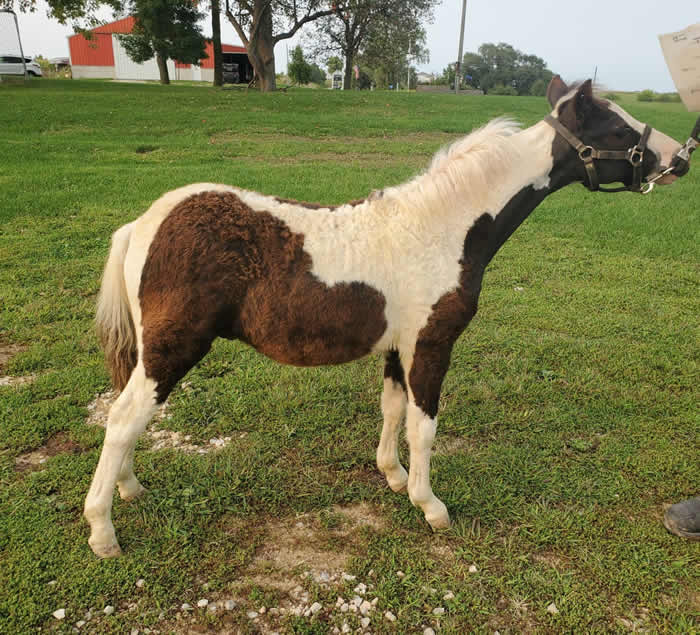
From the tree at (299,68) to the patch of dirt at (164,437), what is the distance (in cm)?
4599

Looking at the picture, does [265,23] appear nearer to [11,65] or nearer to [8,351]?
[11,65]

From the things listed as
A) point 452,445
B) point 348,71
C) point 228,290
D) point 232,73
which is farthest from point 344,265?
point 232,73

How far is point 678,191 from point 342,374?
10107 mm

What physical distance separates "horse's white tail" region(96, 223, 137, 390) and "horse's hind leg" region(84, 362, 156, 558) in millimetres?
260

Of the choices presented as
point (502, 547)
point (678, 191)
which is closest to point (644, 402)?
point (502, 547)

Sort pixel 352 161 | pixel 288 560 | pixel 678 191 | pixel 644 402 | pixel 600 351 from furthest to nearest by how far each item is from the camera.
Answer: pixel 352 161 → pixel 678 191 → pixel 600 351 → pixel 644 402 → pixel 288 560

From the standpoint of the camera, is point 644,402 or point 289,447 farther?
point 644,402

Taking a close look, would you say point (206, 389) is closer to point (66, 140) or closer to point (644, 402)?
point (644, 402)

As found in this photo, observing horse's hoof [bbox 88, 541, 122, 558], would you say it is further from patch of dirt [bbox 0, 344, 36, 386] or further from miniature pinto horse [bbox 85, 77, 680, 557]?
patch of dirt [bbox 0, 344, 36, 386]

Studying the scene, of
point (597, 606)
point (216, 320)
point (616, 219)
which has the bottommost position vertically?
point (597, 606)

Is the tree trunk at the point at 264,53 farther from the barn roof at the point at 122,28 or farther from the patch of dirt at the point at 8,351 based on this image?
the barn roof at the point at 122,28

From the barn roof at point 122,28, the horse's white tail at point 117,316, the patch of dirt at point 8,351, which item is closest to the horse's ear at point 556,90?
the horse's white tail at point 117,316

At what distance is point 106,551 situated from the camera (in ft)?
9.14

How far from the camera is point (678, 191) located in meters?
11.2
